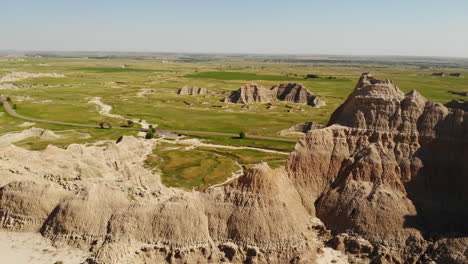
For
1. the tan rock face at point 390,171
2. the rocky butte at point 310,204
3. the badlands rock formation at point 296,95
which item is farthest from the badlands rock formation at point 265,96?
the rocky butte at point 310,204

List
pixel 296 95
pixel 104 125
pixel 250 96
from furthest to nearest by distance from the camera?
pixel 296 95
pixel 250 96
pixel 104 125

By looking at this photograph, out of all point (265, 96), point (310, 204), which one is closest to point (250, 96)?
point (265, 96)

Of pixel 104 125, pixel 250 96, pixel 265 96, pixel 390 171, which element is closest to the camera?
pixel 390 171

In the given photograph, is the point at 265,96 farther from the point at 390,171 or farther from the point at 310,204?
the point at 310,204

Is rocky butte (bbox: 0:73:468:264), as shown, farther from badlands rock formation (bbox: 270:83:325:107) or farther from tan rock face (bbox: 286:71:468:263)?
badlands rock formation (bbox: 270:83:325:107)

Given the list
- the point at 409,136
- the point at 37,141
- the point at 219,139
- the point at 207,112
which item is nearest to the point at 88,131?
the point at 37,141

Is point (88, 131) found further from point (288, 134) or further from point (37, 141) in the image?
point (288, 134)
